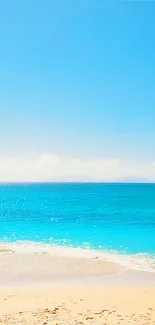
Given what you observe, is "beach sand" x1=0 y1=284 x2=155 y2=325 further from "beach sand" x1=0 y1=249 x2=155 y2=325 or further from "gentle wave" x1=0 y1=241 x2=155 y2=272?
"gentle wave" x1=0 y1=241 x2=155 y2=272

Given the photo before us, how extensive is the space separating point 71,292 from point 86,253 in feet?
36.7

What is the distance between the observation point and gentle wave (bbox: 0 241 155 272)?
22.5 meters

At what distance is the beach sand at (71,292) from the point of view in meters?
11.4

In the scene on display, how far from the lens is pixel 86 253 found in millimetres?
26719

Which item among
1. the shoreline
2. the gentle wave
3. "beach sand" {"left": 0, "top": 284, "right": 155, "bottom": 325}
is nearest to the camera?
"beach sand" {"left": 0, "top": 284, "right": 155, "bottom": 325}

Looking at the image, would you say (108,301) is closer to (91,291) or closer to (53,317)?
(91,291)

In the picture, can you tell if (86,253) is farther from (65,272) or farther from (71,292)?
(71,292)

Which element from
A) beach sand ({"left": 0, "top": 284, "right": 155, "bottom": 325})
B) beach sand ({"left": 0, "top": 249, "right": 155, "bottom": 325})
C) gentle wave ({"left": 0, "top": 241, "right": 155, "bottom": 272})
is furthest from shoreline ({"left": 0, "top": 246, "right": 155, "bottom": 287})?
beach sand ({"left": 0, "top": 284, "right": 155, "bottom": 325})

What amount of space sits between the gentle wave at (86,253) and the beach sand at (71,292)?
3.68 ft

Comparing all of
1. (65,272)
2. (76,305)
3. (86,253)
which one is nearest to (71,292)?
(76,305)

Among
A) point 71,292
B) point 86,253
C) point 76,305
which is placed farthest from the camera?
point 86,253

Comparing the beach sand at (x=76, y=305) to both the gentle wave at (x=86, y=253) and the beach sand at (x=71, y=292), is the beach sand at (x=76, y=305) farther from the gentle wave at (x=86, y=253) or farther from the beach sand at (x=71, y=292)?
the gentle wave at (x=86, y=253)

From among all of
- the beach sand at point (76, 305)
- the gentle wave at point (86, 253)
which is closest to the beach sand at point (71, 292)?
the beach sand at point (76, 305)

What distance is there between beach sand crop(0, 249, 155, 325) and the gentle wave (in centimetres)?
112
